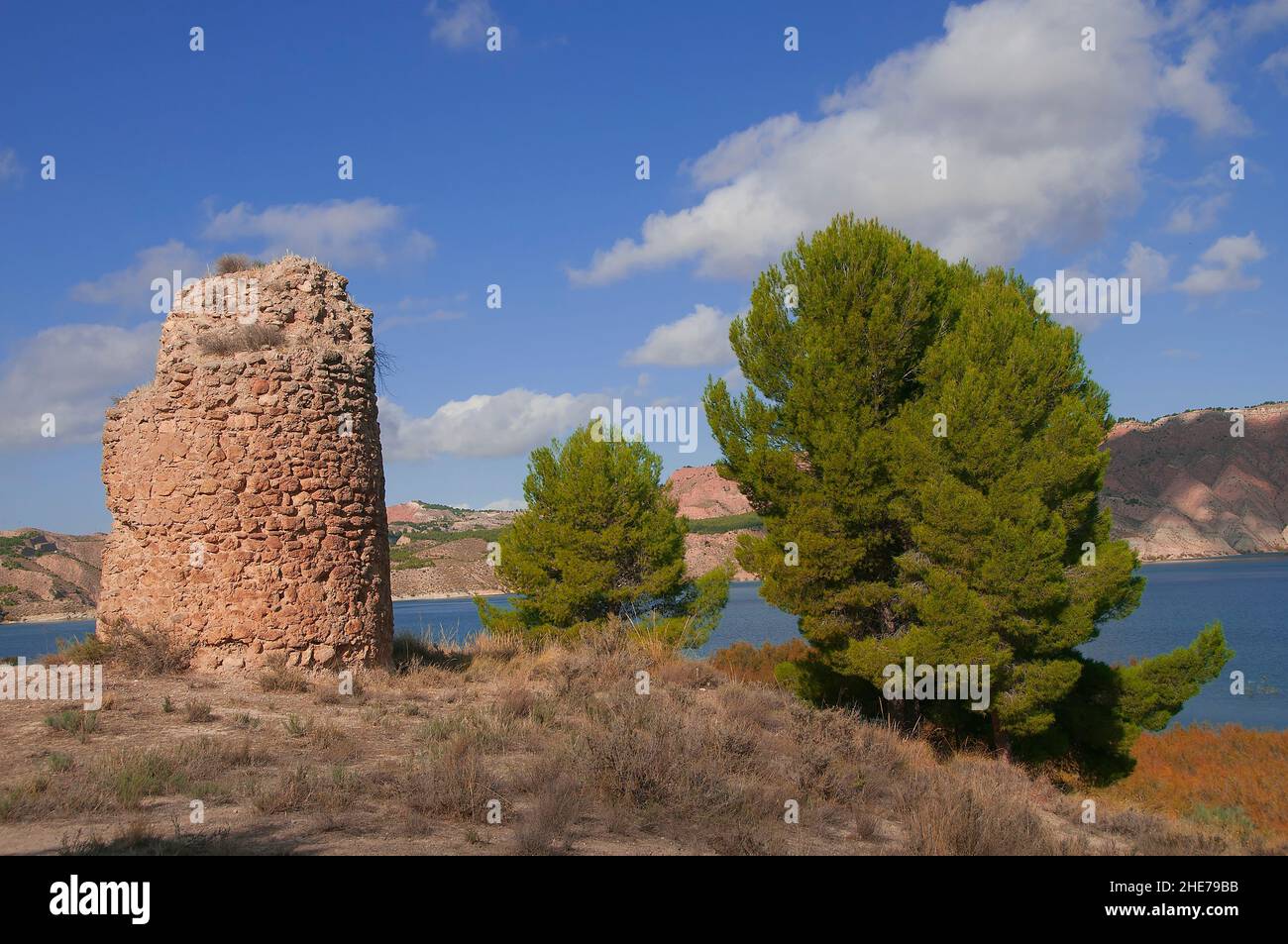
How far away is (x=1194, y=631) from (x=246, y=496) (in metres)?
39.4

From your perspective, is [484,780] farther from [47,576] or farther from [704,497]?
[704,497]

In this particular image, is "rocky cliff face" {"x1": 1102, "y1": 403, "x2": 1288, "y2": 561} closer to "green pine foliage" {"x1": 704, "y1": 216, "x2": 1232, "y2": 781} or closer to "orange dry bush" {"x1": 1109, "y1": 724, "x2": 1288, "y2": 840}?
"orange dry bush" {"x1": 1109, "y1": 724, "x2": 1288, "y2": 840}

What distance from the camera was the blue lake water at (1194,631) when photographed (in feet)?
81.5

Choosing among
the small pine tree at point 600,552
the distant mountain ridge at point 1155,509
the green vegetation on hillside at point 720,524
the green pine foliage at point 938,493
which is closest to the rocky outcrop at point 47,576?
the distant mountain ridge at point 1155,509

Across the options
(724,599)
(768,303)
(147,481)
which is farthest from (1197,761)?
(147,481)

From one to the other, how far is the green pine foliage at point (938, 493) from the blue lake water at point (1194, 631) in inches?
273

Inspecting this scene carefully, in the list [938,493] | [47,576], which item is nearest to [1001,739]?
[938,493]

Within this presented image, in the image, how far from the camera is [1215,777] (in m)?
17.2

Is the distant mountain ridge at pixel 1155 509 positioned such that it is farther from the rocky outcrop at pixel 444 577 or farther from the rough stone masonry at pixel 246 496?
the rough stone masonry at pixel 246 496

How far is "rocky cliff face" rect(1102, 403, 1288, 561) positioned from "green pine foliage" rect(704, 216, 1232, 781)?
89.8 metres

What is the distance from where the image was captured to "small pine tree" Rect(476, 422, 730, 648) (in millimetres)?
21656

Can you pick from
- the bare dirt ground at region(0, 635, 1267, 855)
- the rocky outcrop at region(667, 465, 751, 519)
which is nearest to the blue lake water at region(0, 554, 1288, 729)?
the bare dirt ground at region(0, 635, 1267, 855)

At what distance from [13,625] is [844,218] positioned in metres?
74.3

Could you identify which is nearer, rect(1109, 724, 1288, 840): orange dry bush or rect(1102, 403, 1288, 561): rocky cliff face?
rect(1109, 724, 1288, 840): orange dry bush
